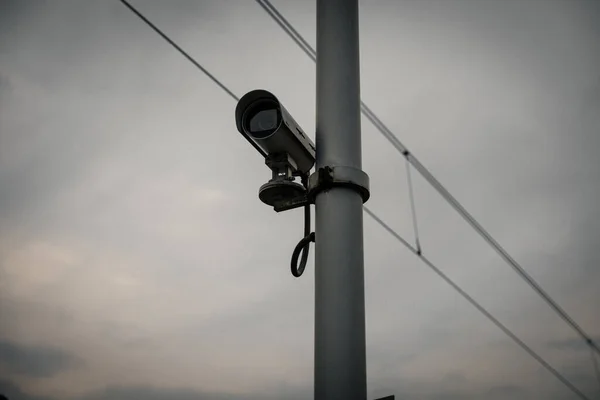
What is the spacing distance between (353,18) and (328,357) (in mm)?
1305

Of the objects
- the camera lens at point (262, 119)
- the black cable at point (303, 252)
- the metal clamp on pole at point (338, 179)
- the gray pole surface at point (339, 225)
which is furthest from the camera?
the camera lens at point (262, 119)

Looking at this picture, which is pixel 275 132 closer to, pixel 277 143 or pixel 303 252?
pixel 277 143

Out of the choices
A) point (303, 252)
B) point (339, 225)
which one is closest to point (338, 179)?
point (339, 225)

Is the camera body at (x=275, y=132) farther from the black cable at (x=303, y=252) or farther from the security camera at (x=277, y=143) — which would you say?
the black cable at (x=303, y=252)

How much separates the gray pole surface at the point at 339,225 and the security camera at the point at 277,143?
Result: 0.37 ft

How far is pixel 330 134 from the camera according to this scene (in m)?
1.94

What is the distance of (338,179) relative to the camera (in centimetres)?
183

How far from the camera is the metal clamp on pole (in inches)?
72.3

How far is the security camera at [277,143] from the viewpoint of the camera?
2047 millimetres

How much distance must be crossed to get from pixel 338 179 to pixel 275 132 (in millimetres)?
369

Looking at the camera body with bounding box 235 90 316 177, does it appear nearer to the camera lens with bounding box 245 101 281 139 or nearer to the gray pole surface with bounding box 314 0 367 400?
the camera lens with bounding box 245 101 281 139

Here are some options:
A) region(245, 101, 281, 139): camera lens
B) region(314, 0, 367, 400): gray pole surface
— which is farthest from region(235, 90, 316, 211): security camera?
region(314, 0, 367, 400): gray pole surface

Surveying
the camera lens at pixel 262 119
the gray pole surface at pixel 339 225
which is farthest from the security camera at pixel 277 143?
the gray pole surface at pixel 339 225

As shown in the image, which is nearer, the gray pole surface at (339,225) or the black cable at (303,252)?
the gray pole surface at (339,225)
